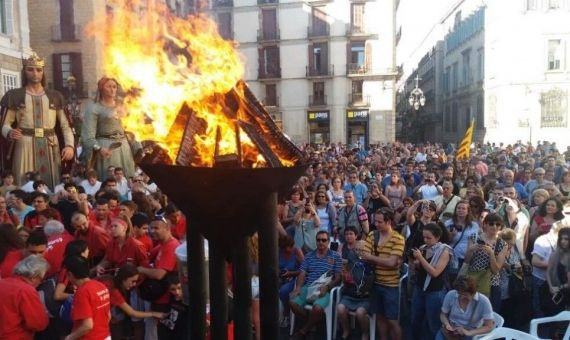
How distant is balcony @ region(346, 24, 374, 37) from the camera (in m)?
39.8

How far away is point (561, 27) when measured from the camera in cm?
3497

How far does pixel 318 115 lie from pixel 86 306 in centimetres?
3750

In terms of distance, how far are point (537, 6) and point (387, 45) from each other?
33.6 ft

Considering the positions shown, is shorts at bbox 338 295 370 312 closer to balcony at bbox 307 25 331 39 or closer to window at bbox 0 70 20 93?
window at bbox 0 70 20 93

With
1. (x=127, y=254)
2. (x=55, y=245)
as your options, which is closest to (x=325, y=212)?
(x=127, y=254)

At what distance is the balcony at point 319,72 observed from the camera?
40625 millimetres

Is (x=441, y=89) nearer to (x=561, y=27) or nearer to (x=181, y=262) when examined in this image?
(x=561, y=27)

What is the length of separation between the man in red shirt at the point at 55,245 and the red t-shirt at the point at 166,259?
988 mm

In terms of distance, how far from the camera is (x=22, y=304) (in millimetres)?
4527

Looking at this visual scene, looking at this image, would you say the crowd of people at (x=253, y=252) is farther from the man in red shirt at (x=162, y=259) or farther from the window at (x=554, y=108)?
the window at (x=554, y=108)

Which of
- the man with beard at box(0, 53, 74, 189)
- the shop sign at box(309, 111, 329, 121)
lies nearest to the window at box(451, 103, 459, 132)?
the shop sign at box(309, 111, 329, 121)

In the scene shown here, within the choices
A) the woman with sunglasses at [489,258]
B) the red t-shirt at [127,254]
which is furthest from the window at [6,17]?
the woman with sunglasses at [489,258]

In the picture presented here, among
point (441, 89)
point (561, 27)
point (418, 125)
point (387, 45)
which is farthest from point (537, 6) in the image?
point (418, 125)

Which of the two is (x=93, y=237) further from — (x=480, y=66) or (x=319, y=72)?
(x=480, y=66)
